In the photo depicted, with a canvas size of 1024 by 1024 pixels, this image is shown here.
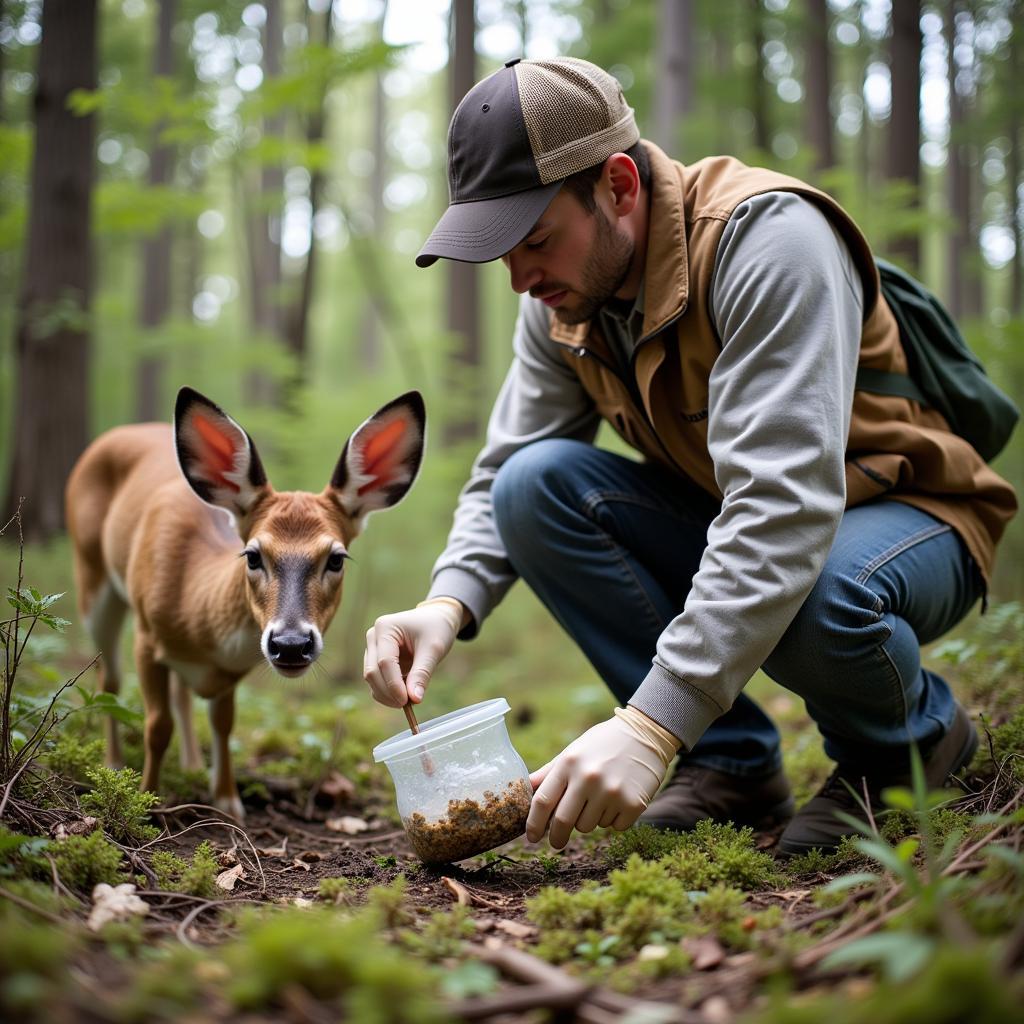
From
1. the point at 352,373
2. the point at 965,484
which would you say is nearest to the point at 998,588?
the point at 965,484

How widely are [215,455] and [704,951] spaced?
2.37 meters

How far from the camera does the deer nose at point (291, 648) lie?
2.93m

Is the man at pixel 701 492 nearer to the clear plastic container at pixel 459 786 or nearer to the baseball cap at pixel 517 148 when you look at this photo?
the baseball cap at pixel 517 148

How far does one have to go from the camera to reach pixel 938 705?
300 centimetres

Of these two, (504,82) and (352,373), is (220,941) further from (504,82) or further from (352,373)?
(352,373)

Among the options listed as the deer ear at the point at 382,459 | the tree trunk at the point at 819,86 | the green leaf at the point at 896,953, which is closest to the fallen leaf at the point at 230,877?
the deer ear at the point at 382,459

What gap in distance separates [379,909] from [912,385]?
2260 mm

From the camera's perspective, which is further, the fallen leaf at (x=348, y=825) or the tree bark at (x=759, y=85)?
the tree bark at (x=759, y=85)

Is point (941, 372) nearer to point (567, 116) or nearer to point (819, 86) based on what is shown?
point (567, 116)

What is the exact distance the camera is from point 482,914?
2.31 m

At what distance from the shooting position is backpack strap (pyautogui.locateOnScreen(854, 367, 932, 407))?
2.98m

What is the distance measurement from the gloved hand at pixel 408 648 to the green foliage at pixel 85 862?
77cm

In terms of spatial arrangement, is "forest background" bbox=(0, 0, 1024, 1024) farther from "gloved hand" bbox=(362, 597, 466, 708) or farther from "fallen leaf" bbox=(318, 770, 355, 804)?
→ "gloved hand" bbox=(362, 597, 466, 708)

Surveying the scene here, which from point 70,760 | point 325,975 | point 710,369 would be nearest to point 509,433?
point 710,369
